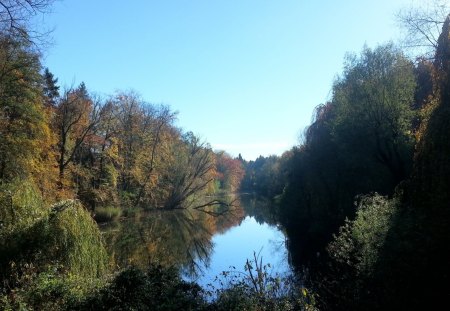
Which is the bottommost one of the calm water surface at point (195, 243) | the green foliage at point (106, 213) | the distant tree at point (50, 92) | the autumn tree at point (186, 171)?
the calm water surface at point (195, 243)

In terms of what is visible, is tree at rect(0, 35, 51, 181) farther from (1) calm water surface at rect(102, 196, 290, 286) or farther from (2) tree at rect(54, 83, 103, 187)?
(2) tree at rect(54, 83, 103, 187)

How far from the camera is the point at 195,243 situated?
101ft

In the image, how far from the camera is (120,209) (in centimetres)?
4362

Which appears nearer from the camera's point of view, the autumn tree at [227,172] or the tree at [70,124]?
the tree at [70,124]

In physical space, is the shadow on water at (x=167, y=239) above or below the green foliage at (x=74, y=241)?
below

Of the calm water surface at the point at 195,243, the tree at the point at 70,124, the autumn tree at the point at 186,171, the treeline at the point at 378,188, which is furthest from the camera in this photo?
the autumn tree at the point at 186,171

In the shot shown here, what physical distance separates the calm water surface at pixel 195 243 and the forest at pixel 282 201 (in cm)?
120

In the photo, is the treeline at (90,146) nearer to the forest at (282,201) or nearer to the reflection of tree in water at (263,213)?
the forest at (282,201)

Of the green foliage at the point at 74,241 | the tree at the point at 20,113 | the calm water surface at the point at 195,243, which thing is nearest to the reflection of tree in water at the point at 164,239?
the calm water surface at the point at 195,243

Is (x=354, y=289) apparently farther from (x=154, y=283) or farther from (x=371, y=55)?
(x=371, y=55)

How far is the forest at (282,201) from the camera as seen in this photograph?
9.05m

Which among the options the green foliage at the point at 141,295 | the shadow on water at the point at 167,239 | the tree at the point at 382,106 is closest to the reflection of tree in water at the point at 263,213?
the shadow on water at the point at 167,239

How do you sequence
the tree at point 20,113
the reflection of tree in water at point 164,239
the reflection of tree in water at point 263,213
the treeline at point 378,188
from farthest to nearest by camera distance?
the reflection of tree in water at point 263,213
the reflection of tree in water at point 164,239
the tree at point 20,113
the treeline at point 378,188

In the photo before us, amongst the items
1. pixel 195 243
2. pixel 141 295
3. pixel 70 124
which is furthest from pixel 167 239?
pixel 141 295
